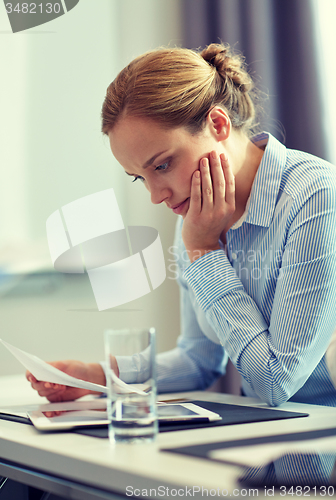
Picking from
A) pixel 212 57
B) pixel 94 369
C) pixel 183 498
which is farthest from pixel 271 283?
pixel 183 498

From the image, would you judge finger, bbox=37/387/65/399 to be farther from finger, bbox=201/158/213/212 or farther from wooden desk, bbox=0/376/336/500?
finger, bbox=201/158/213/212

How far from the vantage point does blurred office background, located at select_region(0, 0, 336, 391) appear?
1.56 m

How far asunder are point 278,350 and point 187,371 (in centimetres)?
38

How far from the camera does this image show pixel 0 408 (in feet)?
3.09

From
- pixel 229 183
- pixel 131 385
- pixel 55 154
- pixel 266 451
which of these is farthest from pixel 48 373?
pixel 55 154

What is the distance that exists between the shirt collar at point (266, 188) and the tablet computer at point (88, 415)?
0.43m

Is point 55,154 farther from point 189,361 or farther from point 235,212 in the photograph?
point 189,361

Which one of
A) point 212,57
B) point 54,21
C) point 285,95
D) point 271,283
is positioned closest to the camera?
point 271,283

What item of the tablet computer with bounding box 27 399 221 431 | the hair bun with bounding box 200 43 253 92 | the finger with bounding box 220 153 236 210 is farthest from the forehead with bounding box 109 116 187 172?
the tablet computer with bounding box 27 399 221 431

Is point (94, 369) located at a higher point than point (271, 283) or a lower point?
lower

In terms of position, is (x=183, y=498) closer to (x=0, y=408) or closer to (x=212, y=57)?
(x=0, y=408)

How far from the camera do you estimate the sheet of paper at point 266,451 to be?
1.66 ft

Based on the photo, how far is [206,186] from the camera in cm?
109

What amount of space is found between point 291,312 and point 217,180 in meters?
0.34
